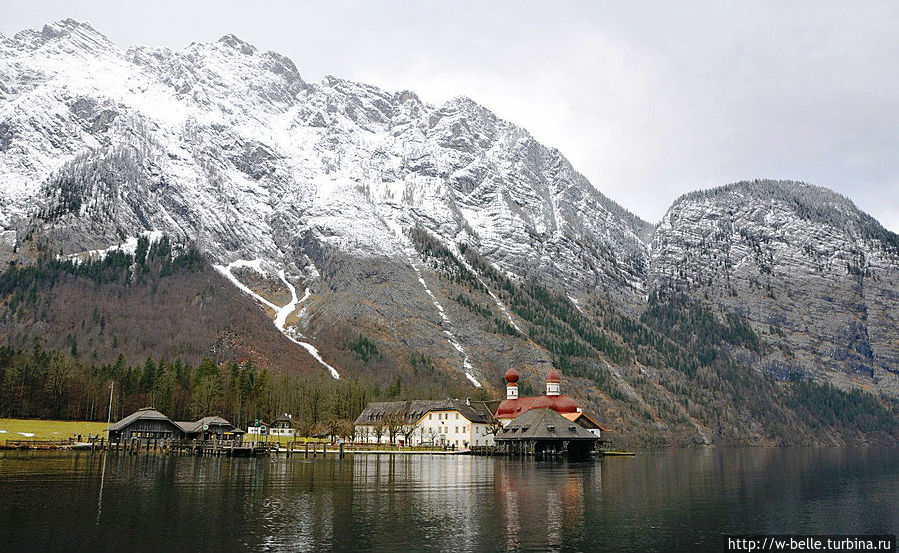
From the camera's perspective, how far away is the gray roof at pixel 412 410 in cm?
14788

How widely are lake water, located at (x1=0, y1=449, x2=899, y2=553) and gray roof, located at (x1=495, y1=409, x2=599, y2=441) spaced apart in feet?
120

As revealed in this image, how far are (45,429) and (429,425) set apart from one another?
71413 millimetres

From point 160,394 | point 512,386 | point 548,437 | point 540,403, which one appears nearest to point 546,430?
point 548,437

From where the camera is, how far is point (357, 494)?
53.1 meters

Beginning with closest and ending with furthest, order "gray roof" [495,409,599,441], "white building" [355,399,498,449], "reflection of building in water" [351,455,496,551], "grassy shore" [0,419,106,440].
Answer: "reflection of building in water" [351,455,496,551] → "gray roof" [495,409,599,441] → "grassy shore" [0,419,106,440] → "white building" [355,399,498,449]

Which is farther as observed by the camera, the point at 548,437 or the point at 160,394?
the point at 160,394

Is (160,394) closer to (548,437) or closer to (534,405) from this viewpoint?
(534,405)

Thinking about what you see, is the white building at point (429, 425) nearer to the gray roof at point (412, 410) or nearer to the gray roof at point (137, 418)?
the gray roof at point (412, 410)

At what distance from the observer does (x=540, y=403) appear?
14350cm

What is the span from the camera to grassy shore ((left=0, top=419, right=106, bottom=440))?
116m

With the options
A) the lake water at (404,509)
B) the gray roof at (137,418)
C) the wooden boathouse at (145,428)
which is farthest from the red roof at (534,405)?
the gray roof at (137,418)

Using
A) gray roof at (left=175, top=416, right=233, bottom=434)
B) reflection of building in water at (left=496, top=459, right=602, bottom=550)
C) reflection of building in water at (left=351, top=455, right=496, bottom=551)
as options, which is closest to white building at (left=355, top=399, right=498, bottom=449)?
gray roof at (left=175, top=416, right=233, bottom=434)

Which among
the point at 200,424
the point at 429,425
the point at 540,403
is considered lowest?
the point at 429,425

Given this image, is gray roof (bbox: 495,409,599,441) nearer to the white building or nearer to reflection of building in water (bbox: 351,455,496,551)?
the white building
